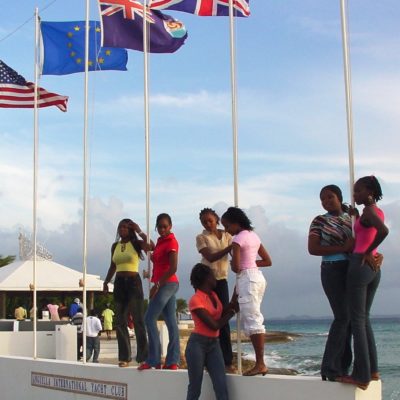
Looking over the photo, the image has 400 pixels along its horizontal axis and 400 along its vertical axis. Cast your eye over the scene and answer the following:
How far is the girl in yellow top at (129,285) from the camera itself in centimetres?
990

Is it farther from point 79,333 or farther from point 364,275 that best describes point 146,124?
point 79,333

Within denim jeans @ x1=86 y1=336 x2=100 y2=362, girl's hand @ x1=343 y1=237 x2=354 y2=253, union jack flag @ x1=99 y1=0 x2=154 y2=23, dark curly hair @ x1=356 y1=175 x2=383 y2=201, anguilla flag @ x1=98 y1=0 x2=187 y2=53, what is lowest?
denim jeans @ x1=86 y1=336 x2=100 y2=362

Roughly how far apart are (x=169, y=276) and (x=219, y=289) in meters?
0.69

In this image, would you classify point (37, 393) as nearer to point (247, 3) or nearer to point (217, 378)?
point (217, 378)

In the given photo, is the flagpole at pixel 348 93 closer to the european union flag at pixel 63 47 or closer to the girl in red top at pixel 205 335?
the girl in red top at pixel 205 335

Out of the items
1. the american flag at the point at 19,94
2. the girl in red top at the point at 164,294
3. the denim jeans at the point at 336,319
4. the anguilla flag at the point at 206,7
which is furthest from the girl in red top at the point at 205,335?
the american flag at the point at 19,94

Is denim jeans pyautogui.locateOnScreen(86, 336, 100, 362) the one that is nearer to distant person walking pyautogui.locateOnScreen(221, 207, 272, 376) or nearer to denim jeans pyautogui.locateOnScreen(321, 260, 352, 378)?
distant person walking pyautogui.locateOnScreen(221, 207, 272, 376)

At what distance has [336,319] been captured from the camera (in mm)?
6918

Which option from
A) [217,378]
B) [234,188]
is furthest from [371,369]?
[234,188]

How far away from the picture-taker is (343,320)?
6879 millimetres

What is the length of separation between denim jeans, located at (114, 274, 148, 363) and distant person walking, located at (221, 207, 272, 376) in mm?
2283

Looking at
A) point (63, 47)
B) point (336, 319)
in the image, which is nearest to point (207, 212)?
point (336, 319)

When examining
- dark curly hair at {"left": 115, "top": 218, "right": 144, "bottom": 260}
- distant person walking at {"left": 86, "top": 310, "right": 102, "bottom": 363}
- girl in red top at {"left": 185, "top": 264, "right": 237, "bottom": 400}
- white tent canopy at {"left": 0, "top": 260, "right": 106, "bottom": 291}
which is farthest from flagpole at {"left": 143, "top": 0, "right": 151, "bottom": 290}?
white tent canopy at {"left": 0, "top": 260, "right": 106, "bottom": 291}

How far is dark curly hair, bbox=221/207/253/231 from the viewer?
798 cm
